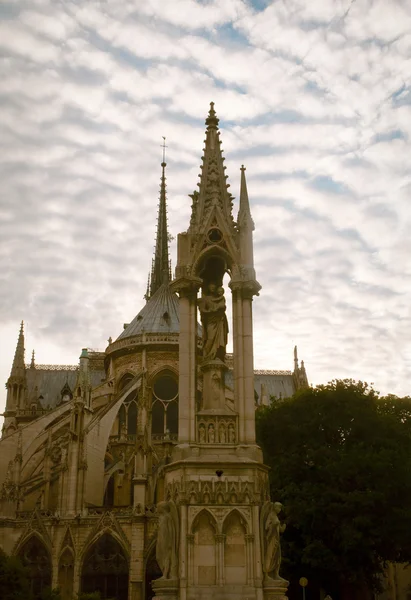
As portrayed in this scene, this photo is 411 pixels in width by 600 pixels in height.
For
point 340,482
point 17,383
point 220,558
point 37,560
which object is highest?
point 17,383

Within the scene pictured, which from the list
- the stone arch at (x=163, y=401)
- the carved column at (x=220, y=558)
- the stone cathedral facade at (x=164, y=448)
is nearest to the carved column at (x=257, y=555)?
the stone cathedral facade at (x=164, y=448)

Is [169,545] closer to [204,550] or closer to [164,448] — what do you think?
[204,550]

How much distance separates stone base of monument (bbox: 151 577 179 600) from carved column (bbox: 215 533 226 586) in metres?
0.60

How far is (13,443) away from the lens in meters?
46.8

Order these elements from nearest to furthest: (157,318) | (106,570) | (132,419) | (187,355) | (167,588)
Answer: (167,588), (187,355), (106,570), (132,419), (157,318)

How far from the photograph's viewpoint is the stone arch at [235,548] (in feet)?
35.2

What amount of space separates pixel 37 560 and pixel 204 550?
30767 mm

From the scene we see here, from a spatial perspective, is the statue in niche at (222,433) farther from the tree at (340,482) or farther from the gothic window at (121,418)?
the gothic window at (121,418)

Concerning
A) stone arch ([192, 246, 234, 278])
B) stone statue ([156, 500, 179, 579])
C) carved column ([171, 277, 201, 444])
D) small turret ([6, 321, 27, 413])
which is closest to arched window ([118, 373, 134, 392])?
small turret ([6, 321, 27, 413])

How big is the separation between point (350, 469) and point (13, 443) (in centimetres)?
2453

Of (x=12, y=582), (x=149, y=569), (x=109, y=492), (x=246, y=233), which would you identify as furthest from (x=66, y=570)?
(x=246, y=233)

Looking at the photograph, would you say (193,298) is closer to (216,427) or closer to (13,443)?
(216,427)

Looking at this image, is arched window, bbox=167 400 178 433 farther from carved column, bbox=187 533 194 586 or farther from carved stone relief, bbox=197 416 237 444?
carved column, bbox=187 533 194 586

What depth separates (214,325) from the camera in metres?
12.8
